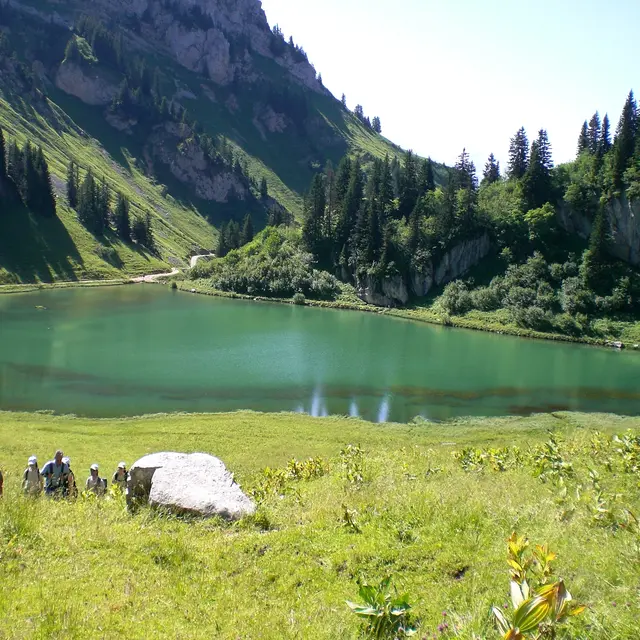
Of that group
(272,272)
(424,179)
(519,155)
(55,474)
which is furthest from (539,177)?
(55,474)

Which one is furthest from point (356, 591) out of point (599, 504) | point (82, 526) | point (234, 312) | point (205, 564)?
point (234, 312)

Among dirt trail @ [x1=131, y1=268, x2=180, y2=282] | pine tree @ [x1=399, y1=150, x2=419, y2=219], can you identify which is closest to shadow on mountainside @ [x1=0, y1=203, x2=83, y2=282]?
dirt trail @ [x1=131, y1=268, x2=180, y2=282]

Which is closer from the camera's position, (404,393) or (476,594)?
(476,594)

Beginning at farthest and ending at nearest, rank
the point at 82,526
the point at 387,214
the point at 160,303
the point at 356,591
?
the point at 387,214 < the point at 160,303 < the point at 82,526 < the point at 356,591

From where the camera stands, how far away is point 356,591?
8180mm

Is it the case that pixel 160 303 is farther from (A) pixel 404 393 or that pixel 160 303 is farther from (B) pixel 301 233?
(A) pixel 404 393

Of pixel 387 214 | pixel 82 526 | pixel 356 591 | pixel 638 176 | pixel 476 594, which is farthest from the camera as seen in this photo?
pixel 387 214

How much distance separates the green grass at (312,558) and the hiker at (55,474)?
212 inches

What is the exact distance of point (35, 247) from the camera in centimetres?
13675

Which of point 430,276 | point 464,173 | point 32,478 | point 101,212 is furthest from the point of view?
point 101,212

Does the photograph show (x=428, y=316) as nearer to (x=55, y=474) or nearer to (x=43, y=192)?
(x=55, y=474)

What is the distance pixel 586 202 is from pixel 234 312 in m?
84.4

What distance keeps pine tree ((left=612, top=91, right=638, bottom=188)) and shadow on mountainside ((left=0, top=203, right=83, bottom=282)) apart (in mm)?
138222

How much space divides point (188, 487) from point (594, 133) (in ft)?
483
